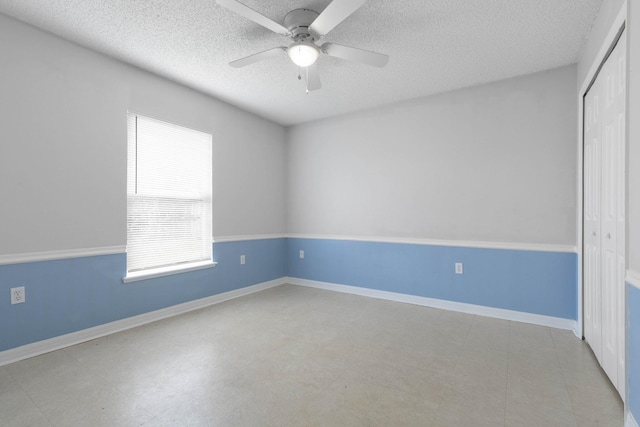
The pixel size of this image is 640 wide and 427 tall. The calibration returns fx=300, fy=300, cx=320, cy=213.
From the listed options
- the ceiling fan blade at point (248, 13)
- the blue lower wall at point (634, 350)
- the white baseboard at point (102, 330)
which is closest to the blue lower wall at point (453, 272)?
the white baseboard at point (102, 330)

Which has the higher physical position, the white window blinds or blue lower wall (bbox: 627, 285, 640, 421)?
the white window blinds

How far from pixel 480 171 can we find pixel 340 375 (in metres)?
2.58

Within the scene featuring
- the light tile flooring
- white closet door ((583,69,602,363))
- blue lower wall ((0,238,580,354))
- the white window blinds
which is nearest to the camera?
the light tile flooring

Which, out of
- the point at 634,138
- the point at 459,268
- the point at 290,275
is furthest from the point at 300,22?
the point at 290,275

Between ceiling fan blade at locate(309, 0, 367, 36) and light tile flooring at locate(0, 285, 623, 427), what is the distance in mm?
2251

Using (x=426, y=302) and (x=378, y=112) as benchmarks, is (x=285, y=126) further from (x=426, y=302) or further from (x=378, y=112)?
(x=426, y=302)

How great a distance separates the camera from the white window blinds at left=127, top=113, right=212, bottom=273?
9.78 feet

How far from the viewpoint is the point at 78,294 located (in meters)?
2.53

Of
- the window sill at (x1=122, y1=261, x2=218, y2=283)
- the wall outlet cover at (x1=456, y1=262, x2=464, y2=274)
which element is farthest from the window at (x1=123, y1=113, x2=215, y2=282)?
the wall outlet cover at (x1=456, y1=262, x2=464, y2=274)

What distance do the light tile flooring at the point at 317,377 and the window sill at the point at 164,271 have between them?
0.48m

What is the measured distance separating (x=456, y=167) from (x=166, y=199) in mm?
3253

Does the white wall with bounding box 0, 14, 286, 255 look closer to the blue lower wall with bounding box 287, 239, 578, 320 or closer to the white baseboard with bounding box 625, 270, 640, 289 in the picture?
the blue lower wall with bounding box 287, 239, 578, 320

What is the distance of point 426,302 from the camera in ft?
11.7

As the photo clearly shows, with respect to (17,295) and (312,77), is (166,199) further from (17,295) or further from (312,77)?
(312,77)
